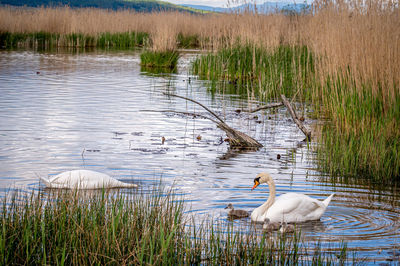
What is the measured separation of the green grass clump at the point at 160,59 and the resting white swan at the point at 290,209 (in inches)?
752

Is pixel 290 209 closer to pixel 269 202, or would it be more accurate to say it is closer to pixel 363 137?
pixel 269 202

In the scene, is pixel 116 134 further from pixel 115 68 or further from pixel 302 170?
pixel 115 68

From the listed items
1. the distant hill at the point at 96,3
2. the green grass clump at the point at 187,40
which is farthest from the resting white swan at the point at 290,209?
the distant hill at the point at 96,3

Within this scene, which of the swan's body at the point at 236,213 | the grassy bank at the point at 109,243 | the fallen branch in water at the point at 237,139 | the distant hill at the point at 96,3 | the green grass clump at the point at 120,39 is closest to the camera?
the grassy bank at the point at 109,243

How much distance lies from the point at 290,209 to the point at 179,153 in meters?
3.54

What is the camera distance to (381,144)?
8039mm

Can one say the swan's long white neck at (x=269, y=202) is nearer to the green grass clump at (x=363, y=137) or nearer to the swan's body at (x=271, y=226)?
the swan's body at (x=271, y=226)

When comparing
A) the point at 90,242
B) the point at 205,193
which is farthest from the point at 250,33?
the point at 90,242

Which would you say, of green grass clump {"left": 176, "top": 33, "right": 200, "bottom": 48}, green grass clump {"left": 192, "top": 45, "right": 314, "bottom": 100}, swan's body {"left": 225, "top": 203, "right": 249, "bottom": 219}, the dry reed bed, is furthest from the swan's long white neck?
green grass clump {"left": 176, "top": 33, "right": 200, "bottom": 48}

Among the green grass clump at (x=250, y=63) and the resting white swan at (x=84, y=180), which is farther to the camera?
the green grass clump at (x=250, y=63)

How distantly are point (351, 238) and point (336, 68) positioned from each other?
5.58 meters

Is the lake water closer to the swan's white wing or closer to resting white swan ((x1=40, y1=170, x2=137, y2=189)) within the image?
the swan's white wing

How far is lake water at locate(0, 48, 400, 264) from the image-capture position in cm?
629

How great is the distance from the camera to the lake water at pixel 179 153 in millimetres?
6289
